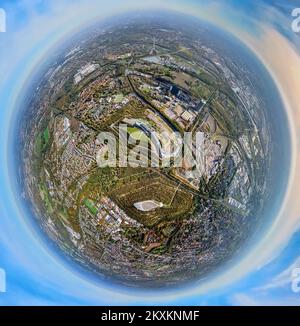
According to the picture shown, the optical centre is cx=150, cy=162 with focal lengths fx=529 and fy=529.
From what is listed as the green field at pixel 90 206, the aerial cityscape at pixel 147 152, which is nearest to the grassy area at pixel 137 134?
the aerial cityscape at pixel 147 152

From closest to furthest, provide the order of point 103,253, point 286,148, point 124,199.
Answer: point 124,199 < point 103,253 < point 286,148

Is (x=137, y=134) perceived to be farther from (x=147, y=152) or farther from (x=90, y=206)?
(x=90, y=206)

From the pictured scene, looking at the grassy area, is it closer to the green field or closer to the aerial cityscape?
the aerial cityscape

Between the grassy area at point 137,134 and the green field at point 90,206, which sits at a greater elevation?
the grassy area at point 137,134

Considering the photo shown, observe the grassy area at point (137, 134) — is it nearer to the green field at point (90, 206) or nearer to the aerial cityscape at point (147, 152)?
the aerial cityscape at point (147, 152)

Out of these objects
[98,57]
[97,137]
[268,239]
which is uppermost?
[98,57]

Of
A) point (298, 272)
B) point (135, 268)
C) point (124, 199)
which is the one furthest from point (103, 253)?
point (298, 272)

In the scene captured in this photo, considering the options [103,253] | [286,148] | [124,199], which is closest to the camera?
[124,199]

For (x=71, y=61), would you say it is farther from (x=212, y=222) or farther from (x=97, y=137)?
(x=212, y=222)
